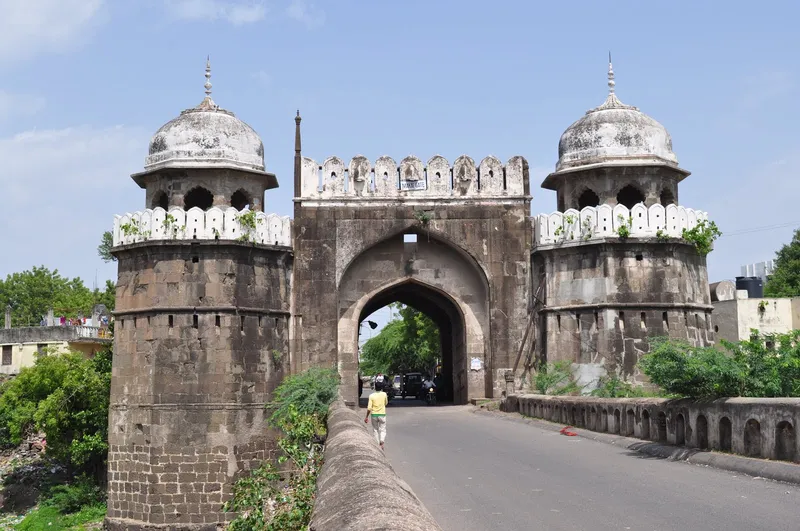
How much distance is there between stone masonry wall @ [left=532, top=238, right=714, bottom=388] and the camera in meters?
20.2

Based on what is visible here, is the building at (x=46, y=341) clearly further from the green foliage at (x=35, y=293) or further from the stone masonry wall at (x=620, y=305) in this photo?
the stone masonry wall at (x=620, y=305)

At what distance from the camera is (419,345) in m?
48.7

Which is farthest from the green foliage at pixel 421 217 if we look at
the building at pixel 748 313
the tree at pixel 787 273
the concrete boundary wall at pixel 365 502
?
the tree at pixel 787 273

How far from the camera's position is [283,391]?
674 inches

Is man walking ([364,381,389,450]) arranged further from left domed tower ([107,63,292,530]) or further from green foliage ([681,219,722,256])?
green foliage ([681,219,722,256])

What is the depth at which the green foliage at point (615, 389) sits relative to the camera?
16641 millimetres

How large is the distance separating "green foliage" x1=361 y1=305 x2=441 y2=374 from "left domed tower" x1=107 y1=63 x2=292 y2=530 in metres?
20.0

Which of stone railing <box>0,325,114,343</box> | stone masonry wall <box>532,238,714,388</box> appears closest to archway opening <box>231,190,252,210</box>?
stone masonry wall <box>532,238,714,388</box>

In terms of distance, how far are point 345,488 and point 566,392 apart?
15903mm

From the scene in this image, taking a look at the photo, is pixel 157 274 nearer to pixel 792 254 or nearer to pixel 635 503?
pixel 635 503

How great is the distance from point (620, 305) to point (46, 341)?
26.1 meters

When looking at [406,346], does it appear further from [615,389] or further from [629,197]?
[615,389]

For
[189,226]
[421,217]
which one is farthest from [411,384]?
[189,226]

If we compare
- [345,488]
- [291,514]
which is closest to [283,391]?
[291,514]
